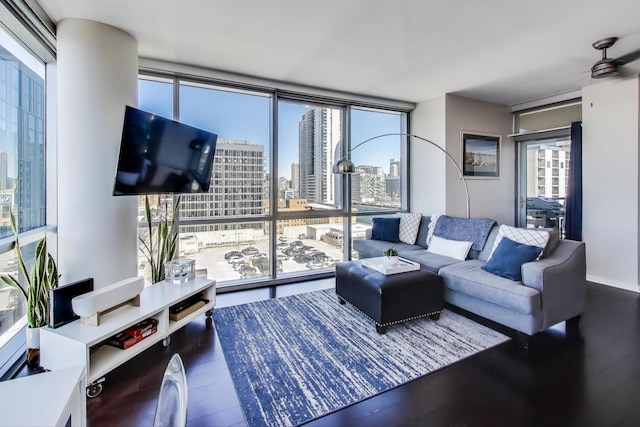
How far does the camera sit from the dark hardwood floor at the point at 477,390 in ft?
5.46

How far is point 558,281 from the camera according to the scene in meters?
→ 2.52

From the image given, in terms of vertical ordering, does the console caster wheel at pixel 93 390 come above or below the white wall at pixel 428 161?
below

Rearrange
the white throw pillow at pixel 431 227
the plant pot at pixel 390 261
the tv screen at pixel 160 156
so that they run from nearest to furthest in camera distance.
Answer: the tv screen at pixel 160 156 < the plant pot at pixel 390 261 < the white throw pillow at pixel 431 227

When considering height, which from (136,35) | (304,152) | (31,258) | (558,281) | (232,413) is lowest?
(232,413)

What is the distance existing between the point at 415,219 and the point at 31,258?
4.18 meters

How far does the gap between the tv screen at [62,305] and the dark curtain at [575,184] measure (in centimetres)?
560

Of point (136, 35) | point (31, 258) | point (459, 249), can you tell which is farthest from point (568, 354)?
point (136, 35)

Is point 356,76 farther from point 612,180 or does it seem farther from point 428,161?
point 612,180

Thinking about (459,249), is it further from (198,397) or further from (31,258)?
(31,258)

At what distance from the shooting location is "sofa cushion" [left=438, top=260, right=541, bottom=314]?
237 cm

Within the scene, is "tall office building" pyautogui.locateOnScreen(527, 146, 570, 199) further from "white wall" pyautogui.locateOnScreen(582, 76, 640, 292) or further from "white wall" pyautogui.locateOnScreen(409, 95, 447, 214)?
"white wall" pyautogui.locateOnScreen(409, 95, 447, 214)

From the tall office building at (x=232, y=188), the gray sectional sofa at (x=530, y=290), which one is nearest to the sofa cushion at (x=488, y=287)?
the gray sectional sofa at (x=530, y=290)

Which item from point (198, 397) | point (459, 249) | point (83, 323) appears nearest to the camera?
point (198, 397)

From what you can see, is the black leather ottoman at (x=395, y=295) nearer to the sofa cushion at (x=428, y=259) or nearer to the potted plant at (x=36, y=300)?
the sofa cushion at (x=428, y=259)
